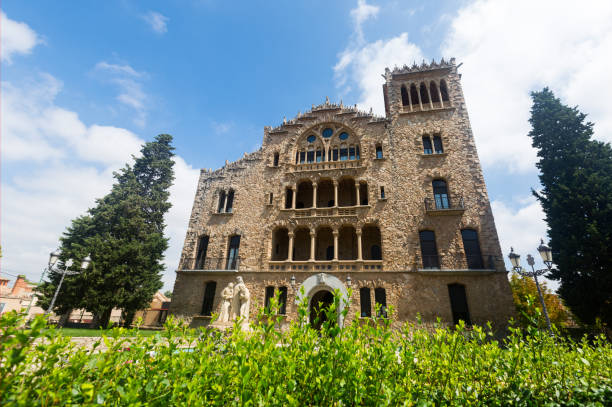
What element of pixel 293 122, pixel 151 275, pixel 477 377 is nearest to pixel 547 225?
pixel 477 377

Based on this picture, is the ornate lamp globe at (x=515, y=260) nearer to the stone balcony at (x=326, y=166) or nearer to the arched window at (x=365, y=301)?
the arched window at (x=365, y=301)

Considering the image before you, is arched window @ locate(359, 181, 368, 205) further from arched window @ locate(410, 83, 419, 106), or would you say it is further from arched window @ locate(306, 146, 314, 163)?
arched window @ locate(410, 83, 419, 106)

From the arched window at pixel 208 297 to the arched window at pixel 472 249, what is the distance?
58.5 feet

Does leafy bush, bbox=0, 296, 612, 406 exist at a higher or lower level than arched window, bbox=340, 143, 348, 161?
lower

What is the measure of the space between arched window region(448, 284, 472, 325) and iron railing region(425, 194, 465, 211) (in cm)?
511

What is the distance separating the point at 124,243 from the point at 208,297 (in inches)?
330

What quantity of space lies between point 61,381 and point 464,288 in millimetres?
18490

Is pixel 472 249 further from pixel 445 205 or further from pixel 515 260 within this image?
pixel 515 260

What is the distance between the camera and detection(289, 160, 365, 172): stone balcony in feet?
68.4

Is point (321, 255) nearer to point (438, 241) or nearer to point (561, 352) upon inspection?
point (438, 241)

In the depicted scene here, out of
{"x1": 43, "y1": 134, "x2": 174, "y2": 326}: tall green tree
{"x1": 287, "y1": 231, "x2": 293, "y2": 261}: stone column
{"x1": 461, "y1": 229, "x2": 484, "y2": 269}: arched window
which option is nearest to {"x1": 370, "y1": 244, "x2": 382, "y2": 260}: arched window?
{"x1": 461, "y1": 229, "x2": 484, "y2": 269}: arched window

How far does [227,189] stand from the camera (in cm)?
2295

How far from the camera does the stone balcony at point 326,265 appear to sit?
56.8 feet

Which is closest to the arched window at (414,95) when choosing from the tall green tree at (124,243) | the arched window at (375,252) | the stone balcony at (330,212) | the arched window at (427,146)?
the arched window at (427,146)
